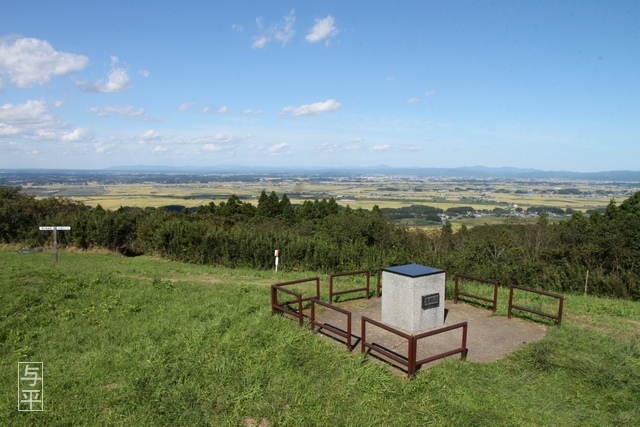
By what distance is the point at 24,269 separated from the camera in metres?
11.6

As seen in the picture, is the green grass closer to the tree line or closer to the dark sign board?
the dark sign board

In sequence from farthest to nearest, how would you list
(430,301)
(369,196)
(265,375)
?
(369,196), (430,301), (265,375)

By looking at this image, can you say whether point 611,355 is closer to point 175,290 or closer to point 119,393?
point 119,393

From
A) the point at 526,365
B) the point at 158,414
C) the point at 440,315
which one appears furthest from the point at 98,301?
the point at 526,365

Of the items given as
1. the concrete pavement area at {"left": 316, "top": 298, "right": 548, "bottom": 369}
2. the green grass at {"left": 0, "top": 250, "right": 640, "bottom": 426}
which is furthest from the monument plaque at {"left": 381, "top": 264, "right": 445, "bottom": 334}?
the green grass at {"left": 0, "top": 250, "right": 640, "bottom": 426}

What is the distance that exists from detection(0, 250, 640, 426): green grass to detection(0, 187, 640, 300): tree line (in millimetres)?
5232

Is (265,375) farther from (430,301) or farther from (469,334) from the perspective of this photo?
(469,334)

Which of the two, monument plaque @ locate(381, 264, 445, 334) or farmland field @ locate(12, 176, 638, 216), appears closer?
monument plaque @ locate(381, 264, 445, 334)

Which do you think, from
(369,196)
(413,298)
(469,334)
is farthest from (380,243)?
(369,196)
